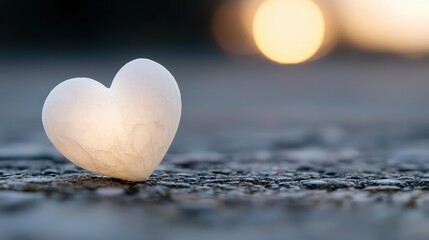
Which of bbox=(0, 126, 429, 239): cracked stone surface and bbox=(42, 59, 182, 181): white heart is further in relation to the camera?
bbox=(42, 59, 182, 181): white heart

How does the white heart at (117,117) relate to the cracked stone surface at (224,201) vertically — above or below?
above

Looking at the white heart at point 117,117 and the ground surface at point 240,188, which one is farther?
the white heart at point 117,117

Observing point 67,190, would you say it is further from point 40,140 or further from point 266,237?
point 40,140

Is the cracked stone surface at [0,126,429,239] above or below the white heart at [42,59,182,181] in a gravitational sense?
below

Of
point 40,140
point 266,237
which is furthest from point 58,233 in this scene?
point 40,140

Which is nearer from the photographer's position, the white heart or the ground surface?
the ground surface

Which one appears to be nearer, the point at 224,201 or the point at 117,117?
the point at 224,201

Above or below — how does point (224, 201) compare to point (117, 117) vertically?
below

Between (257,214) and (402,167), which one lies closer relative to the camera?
(257,214)
